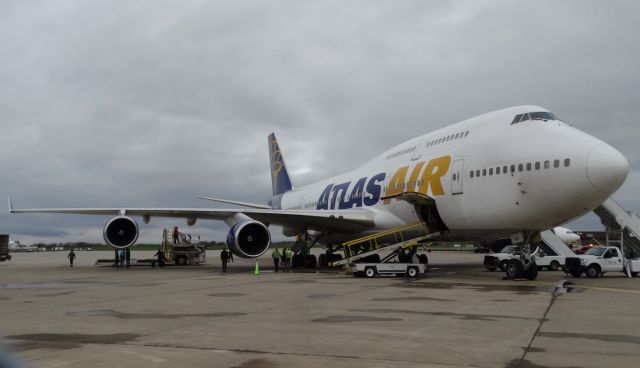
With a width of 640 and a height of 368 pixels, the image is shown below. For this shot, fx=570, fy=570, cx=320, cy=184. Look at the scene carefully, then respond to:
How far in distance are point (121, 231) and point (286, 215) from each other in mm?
7396

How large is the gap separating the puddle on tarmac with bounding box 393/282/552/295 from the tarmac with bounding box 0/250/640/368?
24cm

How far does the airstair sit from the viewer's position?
23469 millimetres

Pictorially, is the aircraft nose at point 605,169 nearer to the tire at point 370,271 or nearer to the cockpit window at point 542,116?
the cockpit window at point 542,116

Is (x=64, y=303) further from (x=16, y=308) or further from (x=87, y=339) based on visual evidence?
(x=87, y=339)

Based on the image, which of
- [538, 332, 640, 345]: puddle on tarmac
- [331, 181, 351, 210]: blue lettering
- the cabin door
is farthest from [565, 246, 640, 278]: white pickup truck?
[538, 332, 640, 345]: puddle on tarmac

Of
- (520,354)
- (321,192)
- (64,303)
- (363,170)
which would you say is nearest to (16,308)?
(64,303)

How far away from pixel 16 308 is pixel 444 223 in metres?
12.9

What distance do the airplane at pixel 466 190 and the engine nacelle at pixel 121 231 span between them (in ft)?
0.14

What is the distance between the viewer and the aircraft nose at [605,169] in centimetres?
1456

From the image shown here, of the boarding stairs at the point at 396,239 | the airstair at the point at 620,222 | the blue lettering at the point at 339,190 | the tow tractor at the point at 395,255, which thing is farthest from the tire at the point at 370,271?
the airstair at the point at 620,222

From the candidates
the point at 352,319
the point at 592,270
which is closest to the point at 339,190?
the point at 592,270

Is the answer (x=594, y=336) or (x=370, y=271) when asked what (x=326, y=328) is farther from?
(x=370, y=271)

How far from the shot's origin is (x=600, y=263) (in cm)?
2133

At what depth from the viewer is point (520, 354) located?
20.2ft
